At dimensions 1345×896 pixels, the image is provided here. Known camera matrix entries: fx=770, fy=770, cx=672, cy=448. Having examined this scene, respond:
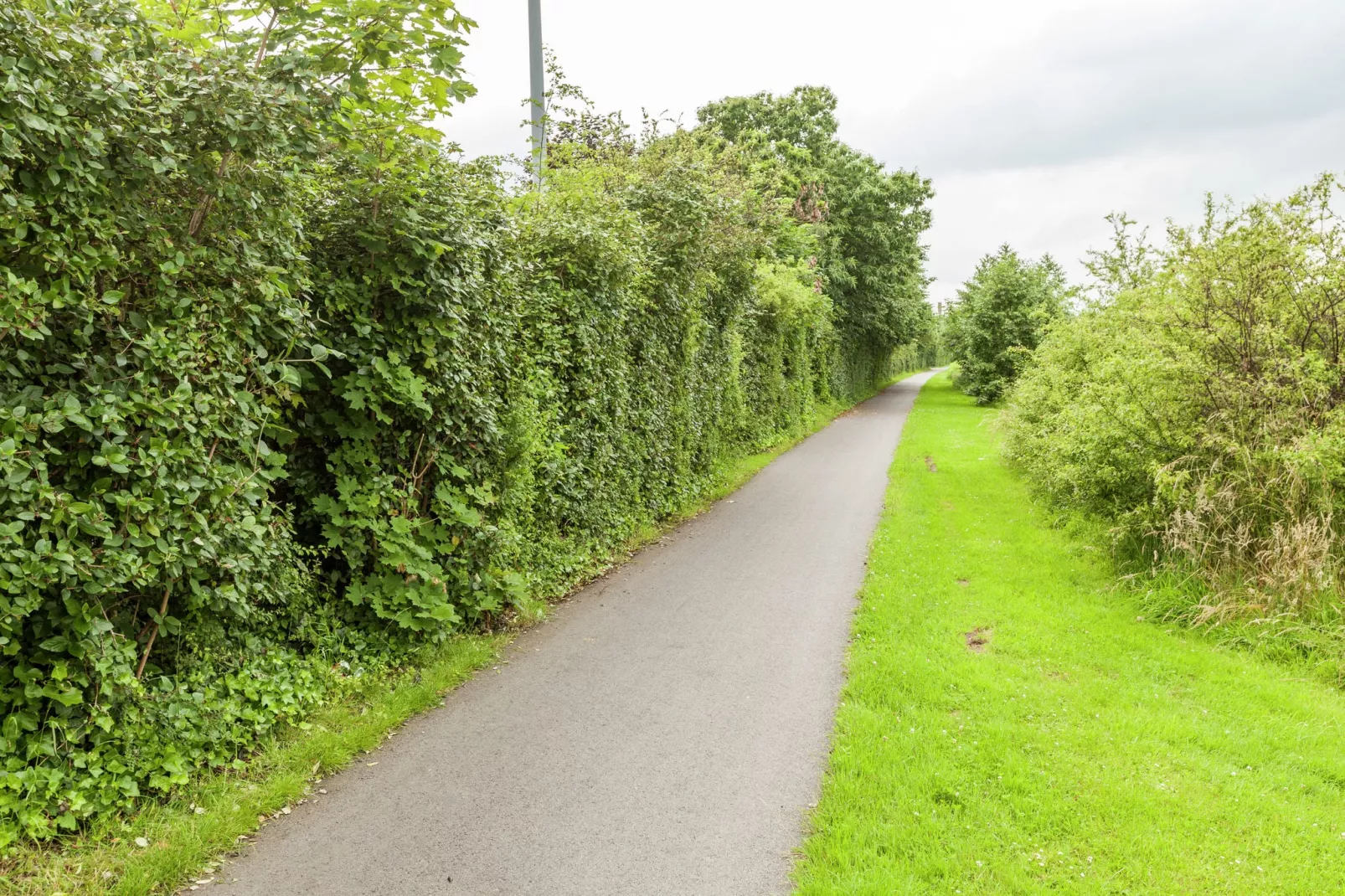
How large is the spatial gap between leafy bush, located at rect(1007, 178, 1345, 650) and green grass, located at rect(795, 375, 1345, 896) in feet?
2.60

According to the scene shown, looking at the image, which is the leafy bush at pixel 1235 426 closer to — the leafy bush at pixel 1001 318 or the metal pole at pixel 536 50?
the metal pole at pixel 536 50

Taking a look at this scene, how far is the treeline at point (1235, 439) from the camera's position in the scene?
675cm

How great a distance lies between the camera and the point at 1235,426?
298 inches

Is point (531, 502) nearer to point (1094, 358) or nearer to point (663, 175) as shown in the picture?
point (663, 175)

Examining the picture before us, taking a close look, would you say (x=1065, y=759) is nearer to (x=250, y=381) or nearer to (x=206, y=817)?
(x=206, y=817)

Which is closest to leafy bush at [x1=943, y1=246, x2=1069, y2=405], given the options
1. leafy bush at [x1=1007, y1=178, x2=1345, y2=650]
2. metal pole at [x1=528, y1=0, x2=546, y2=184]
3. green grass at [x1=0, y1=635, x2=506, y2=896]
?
leafy bush at [x1=1007, y1=178, x2=1345, y2=650]

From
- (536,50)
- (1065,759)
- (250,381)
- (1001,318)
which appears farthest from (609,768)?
(1001,318)

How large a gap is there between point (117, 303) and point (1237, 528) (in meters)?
8.86

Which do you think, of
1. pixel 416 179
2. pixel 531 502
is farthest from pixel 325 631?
pixel 416 179

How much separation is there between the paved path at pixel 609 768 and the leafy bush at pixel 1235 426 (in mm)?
3203

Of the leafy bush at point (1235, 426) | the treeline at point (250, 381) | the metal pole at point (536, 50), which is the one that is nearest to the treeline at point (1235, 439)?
the leafy bush at point (1235, 426)

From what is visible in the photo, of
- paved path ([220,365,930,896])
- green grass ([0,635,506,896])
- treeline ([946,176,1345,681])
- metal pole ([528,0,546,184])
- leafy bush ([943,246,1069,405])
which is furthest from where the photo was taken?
leafy bush ([943,246,1069,405])

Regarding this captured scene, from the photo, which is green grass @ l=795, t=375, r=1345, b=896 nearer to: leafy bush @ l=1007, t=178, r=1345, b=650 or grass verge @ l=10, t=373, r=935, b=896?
leafy bush @ l=1007, t=178, r=1345, b=650

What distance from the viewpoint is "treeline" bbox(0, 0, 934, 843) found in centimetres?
345
